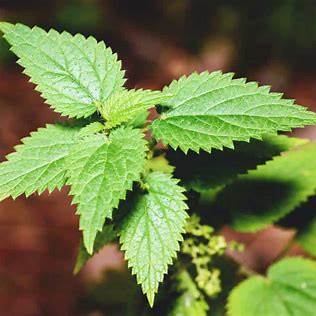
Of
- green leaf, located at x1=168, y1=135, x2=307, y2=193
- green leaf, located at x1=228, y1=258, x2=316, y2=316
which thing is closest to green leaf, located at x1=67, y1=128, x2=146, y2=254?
green leaf, located at x1=168, y1=135, x2=307, y2=193

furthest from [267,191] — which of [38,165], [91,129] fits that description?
[38,165]

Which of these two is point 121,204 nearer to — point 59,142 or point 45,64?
point 59,142

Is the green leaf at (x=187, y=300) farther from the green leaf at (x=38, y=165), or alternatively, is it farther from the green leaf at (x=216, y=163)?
the green leaf at (x=38, y=165)

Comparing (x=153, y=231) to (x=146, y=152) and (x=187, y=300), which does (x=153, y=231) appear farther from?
(x=187, y=300)

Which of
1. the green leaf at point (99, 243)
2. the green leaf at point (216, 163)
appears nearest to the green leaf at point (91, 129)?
the green leaf at point (216, 163)

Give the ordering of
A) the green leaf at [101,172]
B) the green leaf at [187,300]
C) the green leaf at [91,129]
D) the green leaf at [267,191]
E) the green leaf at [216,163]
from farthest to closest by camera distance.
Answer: the green leaf at [267,191], the green leaf at [187,300], the green leaf at [216,163], the green leaf at [91,129], the green leaf at [101,172]

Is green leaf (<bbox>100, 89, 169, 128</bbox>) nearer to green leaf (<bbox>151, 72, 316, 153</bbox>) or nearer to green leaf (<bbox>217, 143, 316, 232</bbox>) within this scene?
green leaf (<bbox>151, 72, 316, 153</bbox>)

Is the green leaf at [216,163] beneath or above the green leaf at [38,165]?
above
